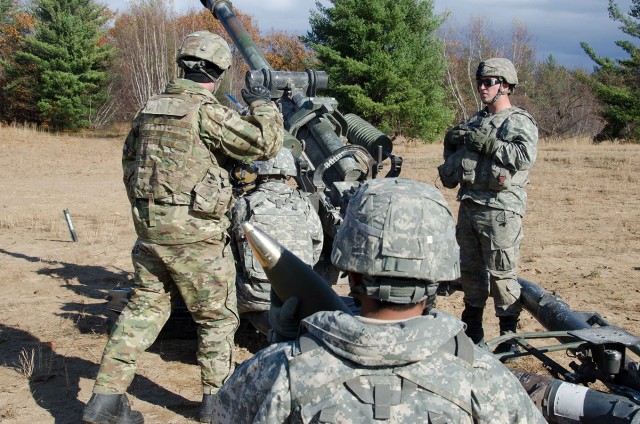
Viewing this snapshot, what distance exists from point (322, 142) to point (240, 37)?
1862 millimetres

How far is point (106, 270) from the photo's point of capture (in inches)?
313

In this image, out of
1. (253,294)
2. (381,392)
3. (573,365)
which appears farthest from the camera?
(253,294)

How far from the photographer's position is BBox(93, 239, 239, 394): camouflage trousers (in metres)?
3.90

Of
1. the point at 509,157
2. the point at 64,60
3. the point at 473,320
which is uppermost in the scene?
the point at 64,60

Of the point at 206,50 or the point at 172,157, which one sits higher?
the point at 206,50

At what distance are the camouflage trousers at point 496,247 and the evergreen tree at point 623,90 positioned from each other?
25.3 metres

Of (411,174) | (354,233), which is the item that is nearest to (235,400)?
(354,233)

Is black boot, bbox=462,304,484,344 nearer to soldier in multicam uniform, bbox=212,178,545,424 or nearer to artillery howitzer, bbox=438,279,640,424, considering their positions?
artillery howitzer, bbox=438,279,640,424

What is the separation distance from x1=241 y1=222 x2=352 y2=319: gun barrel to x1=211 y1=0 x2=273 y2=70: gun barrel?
5.44m

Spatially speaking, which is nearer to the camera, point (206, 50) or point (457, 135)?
point (206, 50)

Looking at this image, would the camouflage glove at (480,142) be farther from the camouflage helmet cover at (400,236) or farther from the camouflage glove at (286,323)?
the camouflage helmet cover at (400,236)

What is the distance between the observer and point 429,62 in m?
28.1

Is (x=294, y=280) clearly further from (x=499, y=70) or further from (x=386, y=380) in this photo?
(x=499, y=70)

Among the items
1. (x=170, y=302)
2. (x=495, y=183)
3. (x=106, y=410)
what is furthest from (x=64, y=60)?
(x=106, y=410)
